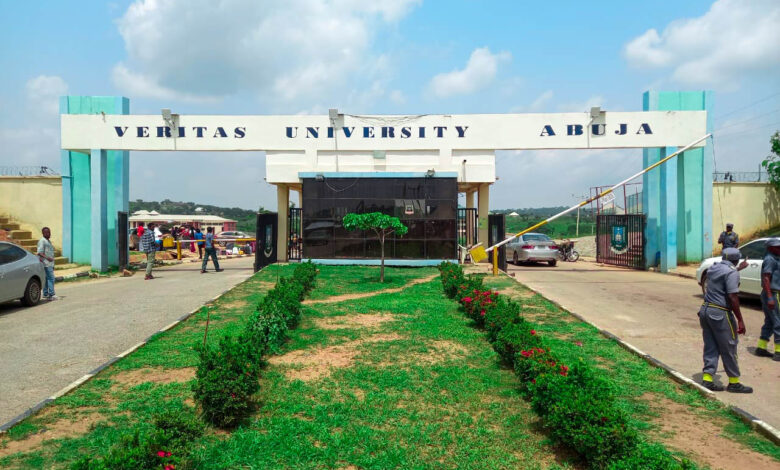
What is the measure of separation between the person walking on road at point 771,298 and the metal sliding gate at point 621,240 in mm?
12856

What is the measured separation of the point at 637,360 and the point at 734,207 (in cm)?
1714

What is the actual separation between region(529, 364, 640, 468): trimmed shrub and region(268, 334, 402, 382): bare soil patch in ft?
8.73

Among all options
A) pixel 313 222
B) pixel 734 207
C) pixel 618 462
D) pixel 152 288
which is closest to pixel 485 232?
pixel 313 222

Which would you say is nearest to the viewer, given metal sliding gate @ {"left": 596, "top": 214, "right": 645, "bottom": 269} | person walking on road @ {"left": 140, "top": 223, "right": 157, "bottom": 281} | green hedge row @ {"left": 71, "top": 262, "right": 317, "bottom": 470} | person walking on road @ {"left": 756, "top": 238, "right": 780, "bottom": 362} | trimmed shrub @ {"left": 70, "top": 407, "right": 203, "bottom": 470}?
trimmed shrub @ {"left": 70, "top": 407, "right": 203, "bottom": 470}

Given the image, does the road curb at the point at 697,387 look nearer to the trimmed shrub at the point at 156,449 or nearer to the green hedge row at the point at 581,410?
the green hedge row at the point at 581,410

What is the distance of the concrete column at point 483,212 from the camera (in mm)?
21125

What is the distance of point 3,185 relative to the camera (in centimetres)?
2042

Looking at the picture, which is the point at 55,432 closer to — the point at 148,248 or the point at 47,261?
the point at 47,261

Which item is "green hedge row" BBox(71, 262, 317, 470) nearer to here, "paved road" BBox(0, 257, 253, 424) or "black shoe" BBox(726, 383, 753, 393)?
"paved road" BBox(0, 257, 253, 424)

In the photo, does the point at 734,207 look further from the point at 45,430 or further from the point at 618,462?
the point at 45,430

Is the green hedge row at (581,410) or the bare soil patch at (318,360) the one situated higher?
the green hedge row at (581,410)

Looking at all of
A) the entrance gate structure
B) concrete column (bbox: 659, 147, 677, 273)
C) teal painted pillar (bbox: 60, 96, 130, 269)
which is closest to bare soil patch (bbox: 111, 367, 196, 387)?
the entrance gate structure

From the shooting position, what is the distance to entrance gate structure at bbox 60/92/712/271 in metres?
18.7

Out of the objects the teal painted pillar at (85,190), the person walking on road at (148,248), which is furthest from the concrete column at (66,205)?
the person walking on road at (148,248)
